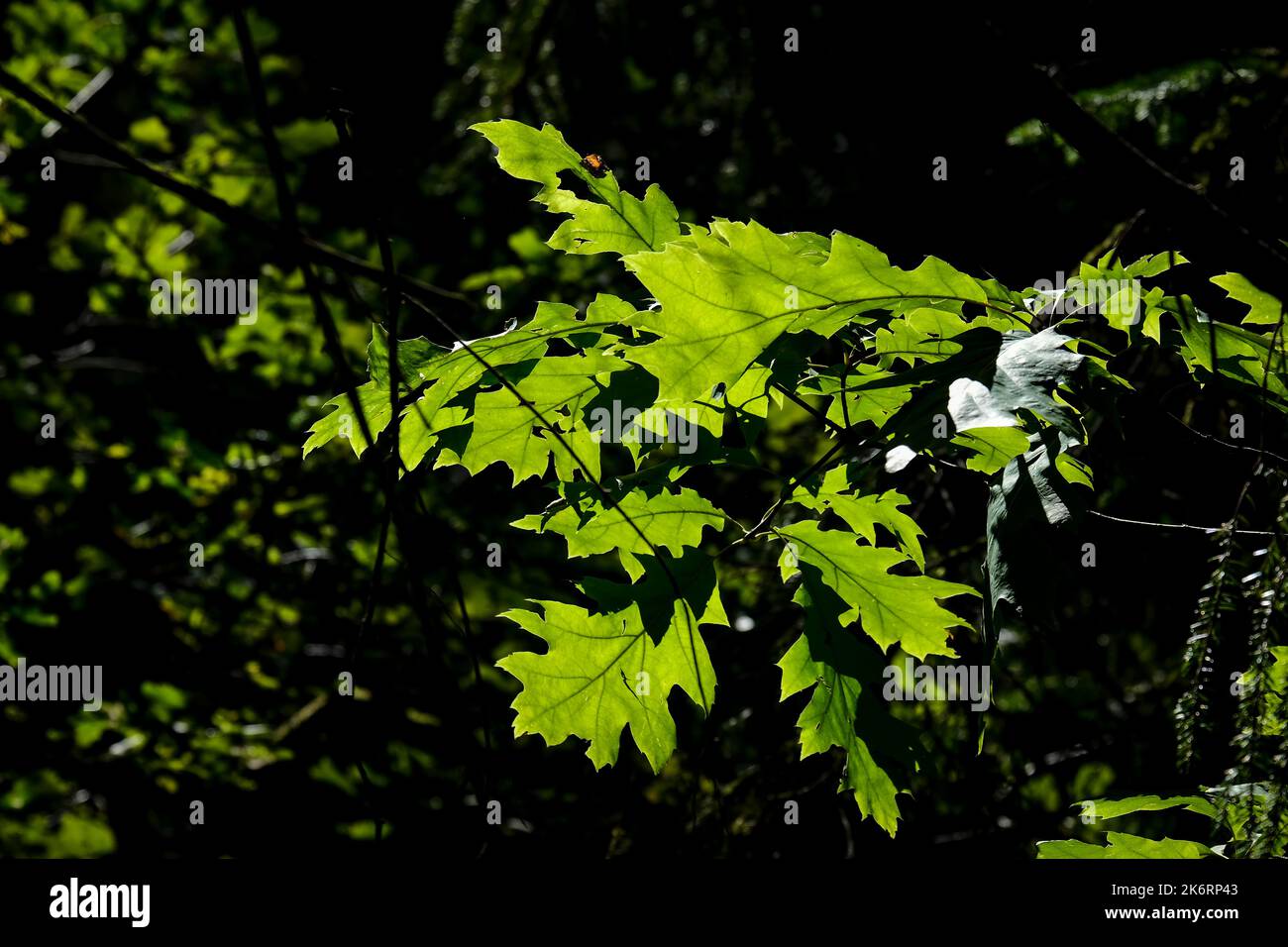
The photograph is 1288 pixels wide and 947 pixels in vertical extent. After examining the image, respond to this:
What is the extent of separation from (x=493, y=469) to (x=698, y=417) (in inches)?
125

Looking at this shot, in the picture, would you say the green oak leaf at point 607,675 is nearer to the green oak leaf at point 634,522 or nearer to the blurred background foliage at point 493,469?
the green oak leaf at point 634,522

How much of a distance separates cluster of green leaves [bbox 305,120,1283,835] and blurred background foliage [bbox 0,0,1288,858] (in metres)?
0.95

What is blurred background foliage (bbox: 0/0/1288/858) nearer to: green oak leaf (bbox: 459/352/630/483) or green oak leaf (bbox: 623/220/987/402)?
green oak leaf (bbox: 459/352/630/483)

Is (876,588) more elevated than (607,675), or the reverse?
(876,588)

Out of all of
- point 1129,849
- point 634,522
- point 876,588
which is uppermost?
point 634,522

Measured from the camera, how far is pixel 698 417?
5.27 ft

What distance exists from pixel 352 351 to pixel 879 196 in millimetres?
2386

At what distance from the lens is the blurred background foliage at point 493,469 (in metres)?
2.81

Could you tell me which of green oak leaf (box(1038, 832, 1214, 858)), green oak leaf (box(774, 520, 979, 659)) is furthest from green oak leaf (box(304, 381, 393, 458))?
green oak leaf (box(1038, 832, 1214, 858))

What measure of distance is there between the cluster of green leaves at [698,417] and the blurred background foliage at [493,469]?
3.10ft

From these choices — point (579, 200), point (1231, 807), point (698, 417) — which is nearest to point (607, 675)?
point (698, 417)

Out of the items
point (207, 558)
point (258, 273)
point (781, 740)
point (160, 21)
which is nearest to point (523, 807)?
point (781, 740)

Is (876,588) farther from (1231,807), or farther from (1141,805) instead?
(1231,807)
